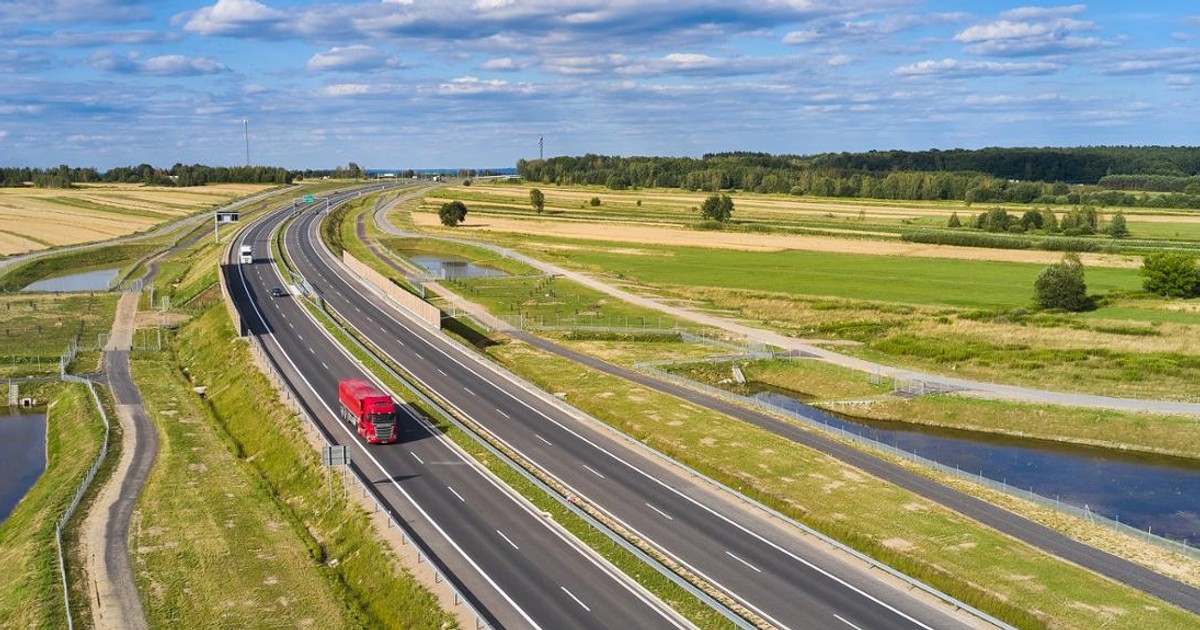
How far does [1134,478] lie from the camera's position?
2173 inches

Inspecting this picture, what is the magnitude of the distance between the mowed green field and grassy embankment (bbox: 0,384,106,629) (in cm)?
7591

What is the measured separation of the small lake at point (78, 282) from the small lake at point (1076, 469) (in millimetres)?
101424

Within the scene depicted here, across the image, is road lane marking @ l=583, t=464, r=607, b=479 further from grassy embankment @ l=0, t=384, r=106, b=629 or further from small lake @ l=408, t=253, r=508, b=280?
small lake @ l=408, t=253, r=508, b=280

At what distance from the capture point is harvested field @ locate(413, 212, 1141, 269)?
474 feet

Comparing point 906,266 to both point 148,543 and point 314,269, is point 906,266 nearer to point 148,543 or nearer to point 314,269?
point 314,269

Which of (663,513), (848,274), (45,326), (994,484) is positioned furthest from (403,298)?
(994,484)

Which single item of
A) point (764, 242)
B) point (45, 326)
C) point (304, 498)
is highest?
point (764, 242)

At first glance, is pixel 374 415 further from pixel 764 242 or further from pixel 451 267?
pixel 764 242

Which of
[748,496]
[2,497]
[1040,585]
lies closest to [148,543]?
[2,497]

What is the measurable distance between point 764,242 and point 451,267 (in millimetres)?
56329

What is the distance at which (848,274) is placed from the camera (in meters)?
129

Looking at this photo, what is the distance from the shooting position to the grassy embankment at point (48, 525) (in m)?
35.7

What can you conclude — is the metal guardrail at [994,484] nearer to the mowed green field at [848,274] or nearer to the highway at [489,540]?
the highway at [489,540]

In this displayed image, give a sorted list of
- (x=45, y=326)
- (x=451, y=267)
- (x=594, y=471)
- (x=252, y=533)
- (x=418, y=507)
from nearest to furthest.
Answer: (x=252, y=533) < (x=418, y=507) < (x=594, y=471) < (x=45, y=326) < (x=451, y=267)
